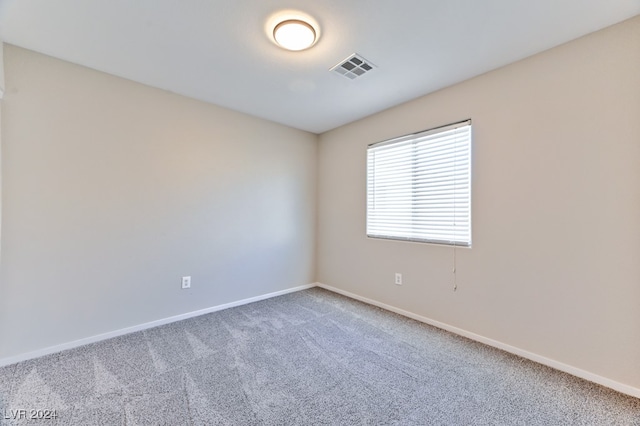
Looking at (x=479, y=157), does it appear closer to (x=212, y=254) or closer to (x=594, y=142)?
(x=594, y=142)

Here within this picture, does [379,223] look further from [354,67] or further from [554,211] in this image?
[354,67]

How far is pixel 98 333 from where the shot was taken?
233 cm

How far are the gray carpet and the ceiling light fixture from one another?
241 cm

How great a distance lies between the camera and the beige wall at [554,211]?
1.72 metres

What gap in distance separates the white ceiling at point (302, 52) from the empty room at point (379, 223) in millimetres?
18

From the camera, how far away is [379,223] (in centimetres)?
328

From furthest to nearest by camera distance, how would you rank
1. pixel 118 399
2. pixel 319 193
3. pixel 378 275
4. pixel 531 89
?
pixel 319 193 → pixel 378 275 → pixel 531 89 → pixel 118 399

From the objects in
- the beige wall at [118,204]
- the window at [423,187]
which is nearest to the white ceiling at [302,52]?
the beige wall at [118,204]

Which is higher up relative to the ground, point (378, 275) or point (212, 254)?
point (212, 254)

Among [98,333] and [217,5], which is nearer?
[217,5]

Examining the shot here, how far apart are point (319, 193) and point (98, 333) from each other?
119 inches

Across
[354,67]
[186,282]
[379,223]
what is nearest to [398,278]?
[379,223]

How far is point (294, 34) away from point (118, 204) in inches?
85.5

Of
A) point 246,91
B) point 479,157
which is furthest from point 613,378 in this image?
point 246,91
